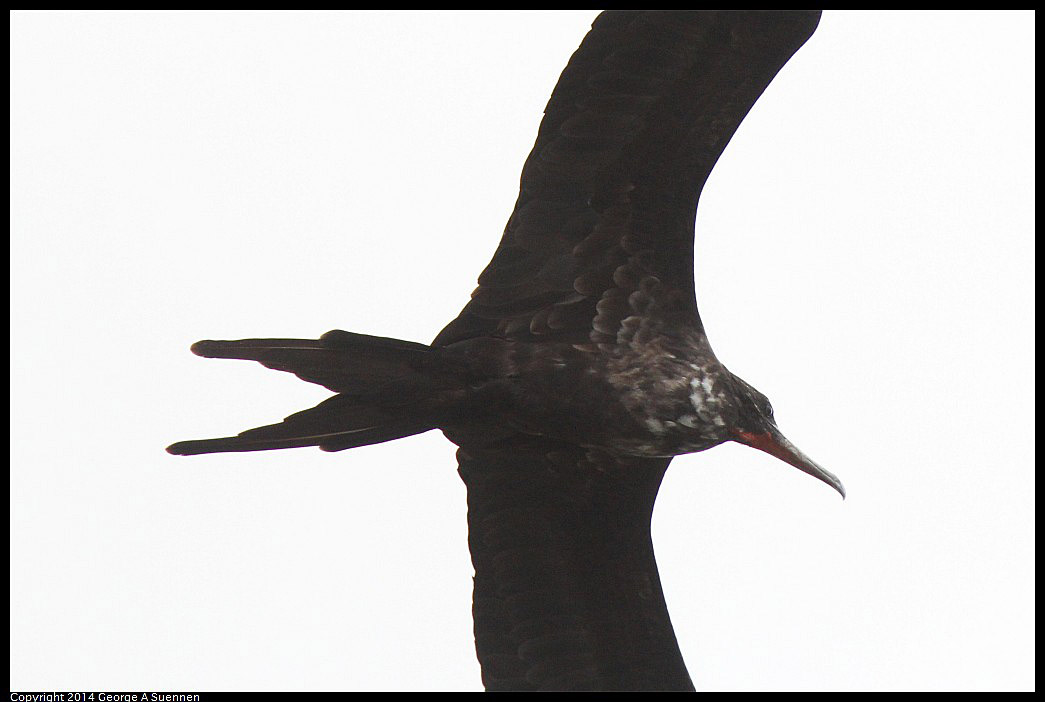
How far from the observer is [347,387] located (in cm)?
655

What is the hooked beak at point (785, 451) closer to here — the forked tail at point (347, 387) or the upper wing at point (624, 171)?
the upper wing at point (624, 171)

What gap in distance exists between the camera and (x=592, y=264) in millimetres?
6891

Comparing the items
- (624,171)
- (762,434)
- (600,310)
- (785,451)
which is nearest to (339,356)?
(600,310)

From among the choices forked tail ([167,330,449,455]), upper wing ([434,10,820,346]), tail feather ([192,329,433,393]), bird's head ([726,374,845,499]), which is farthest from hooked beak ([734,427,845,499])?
tail feather ([192,329,433,393])

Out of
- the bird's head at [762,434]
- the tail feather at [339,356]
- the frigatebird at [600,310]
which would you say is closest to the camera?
the tail feather at [339,356]

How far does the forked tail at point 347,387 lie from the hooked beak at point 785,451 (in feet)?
4.97

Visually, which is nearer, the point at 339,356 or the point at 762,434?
the point at 339,356

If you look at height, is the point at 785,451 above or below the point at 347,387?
below

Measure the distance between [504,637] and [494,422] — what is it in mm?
1332

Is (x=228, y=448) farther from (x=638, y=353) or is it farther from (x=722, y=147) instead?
(x=722, y=147)

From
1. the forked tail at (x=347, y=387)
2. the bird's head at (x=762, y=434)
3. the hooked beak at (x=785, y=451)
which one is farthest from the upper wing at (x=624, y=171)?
the hooked beak at (x=785, y=451)

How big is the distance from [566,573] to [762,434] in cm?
138

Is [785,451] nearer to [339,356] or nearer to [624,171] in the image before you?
[624,171]

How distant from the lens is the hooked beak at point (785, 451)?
692cm
